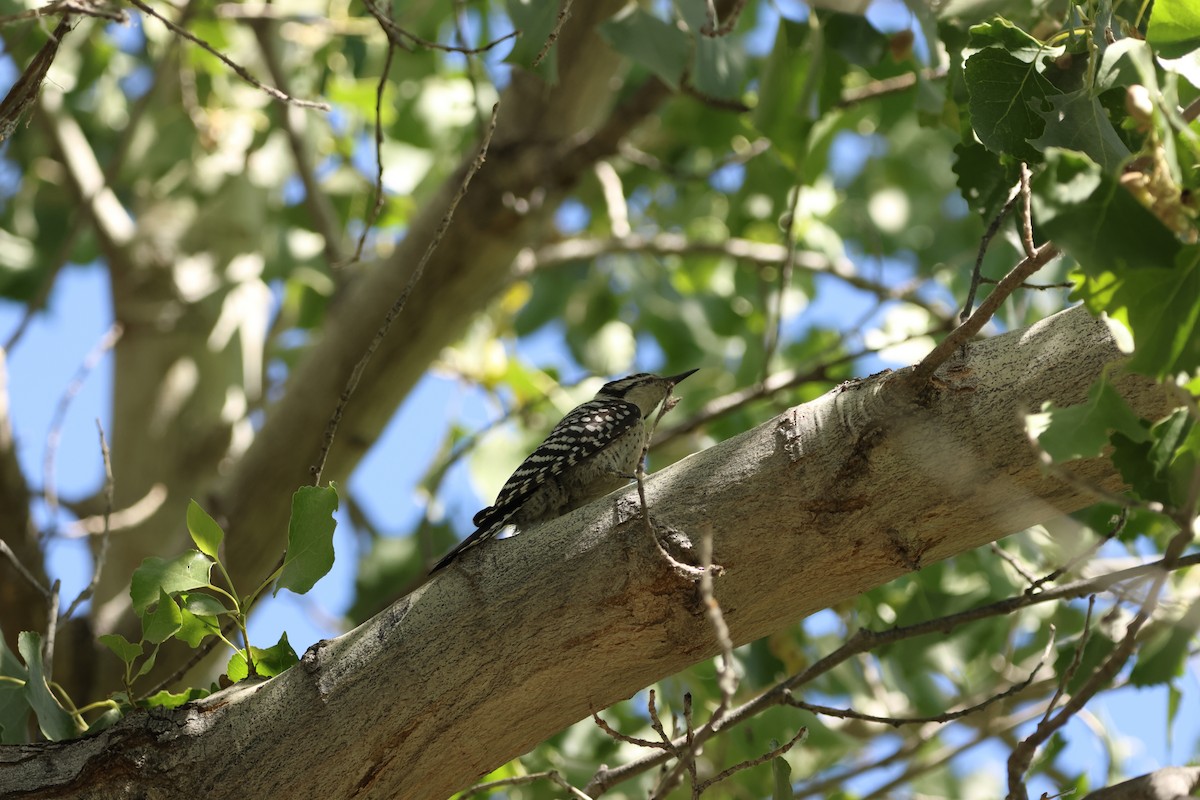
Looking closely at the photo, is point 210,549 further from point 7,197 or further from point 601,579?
point 7,197

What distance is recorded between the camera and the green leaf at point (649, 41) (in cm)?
285

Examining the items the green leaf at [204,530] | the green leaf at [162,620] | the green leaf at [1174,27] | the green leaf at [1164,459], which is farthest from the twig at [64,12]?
the green leaf at [1164,459]

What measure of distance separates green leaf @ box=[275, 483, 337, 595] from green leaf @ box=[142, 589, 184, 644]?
22 centimetres

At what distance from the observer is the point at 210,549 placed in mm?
2105

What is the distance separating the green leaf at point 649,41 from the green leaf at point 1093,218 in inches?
62.8

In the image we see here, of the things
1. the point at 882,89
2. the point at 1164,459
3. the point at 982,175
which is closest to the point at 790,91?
the point at 882,89

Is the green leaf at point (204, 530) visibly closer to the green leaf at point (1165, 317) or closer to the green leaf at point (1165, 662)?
the green leaf at point (1165, 317)

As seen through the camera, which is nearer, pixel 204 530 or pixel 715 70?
pixel 204 530

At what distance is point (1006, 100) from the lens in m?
1.92

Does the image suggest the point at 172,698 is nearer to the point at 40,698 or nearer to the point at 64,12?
the point at 40,698

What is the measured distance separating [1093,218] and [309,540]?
4.91 feet

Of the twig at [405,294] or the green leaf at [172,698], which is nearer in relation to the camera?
the twig at [405,294]

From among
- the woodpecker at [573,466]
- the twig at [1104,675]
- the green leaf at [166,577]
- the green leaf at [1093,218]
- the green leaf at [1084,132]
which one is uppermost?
the woodpecker at [573,466]

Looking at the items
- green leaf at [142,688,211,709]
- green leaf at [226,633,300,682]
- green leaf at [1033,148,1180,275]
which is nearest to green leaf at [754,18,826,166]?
green leaf at [1033,148,1180,275]
